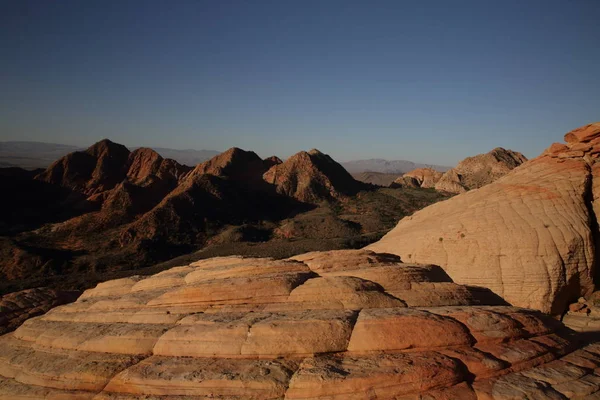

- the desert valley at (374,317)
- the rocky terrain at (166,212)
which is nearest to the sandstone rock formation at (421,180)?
the rocky terrain at (166,212)

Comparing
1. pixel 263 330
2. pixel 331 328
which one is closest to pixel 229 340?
pixel 263 330

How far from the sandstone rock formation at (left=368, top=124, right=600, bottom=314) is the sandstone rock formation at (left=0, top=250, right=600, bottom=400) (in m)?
5.72

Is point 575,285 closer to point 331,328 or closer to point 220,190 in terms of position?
point 331,328

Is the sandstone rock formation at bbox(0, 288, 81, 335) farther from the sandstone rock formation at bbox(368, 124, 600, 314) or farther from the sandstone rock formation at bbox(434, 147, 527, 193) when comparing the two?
the sandstone rock formation at bbox(434, 147, 527, 193)

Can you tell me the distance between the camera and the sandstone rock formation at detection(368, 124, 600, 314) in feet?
49.7

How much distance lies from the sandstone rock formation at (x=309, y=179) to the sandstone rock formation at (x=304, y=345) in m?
55.5

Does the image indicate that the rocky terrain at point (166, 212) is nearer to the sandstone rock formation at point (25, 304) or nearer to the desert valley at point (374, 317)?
the sandstone rock formation at point (25, 304)

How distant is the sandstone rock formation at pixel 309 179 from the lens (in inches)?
2643

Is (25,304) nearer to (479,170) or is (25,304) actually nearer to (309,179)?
(309,179)

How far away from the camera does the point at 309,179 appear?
68.9 m

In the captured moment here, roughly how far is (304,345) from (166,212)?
151 feet

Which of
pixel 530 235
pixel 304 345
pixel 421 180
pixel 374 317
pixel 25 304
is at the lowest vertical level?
pixel 25 304

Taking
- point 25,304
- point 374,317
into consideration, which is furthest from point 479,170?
point 25,304

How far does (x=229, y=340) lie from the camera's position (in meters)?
7.90
